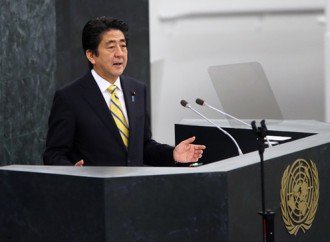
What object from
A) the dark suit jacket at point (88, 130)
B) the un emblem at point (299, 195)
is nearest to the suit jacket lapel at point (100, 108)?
the dark suit jacket at point (88, 130)

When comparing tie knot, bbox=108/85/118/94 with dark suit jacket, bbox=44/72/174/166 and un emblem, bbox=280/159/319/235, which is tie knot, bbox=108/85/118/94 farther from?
un emblem, bbox=280/159/319/235

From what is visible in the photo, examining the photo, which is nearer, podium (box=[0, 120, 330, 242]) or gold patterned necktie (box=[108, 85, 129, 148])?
podium (box=[0, 120, 330, 242])

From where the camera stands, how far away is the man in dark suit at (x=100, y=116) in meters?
4.66

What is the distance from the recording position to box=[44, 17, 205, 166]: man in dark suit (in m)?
4.66

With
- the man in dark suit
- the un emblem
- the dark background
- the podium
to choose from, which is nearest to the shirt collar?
the man in dark suit

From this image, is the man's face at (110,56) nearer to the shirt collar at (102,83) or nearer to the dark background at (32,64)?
the shirt collar at (102,83)

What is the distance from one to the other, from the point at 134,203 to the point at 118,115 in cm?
99

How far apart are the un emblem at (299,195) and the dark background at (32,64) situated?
2.31 metres

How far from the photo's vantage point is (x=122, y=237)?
383 centimetres

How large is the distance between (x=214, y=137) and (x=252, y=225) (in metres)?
1.53

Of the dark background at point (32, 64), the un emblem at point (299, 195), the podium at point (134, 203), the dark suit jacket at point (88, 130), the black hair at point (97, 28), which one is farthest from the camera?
the dark background at point (32, 64)

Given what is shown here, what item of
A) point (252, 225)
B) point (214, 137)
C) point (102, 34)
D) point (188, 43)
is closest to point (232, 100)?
point (214, 137)

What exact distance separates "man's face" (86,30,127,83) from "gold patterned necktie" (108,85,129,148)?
6cm

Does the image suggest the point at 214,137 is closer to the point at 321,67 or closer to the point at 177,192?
the point at 177,192
